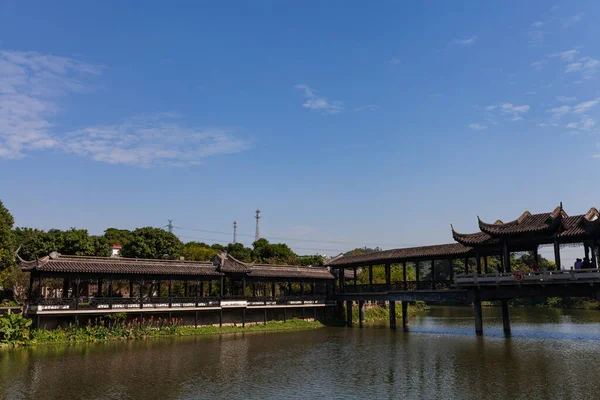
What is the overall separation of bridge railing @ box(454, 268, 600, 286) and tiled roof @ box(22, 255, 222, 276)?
2038cm

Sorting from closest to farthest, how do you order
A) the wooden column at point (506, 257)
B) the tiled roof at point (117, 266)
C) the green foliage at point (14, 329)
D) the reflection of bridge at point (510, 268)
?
the green foliage at point (14, 329)
the reflection of bridge at point (510, 268)
the tiled roof at point (117, 266)
the wooden column at point (506, 257)

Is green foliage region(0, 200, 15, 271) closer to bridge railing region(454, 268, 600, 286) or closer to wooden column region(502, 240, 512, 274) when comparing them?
bridge railing region(454, 268, 600, 286)

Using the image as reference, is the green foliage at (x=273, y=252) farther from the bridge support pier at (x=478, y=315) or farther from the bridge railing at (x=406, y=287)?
the bridge support pier at (x=478, y=315)

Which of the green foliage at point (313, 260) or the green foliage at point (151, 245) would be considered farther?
the green foliage at point (313, 260)

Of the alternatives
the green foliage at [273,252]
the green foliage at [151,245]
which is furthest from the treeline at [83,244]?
the green foliage at [273,252]

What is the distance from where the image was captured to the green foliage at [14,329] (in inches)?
1201

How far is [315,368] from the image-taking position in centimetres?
2381

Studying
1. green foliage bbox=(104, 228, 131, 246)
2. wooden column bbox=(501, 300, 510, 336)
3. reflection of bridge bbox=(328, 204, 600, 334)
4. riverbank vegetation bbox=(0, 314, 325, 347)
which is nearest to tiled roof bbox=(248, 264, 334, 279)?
riverbank vegetation bbox=(0, 314, 325, 347)

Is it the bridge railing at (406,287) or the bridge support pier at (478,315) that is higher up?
the bridge railing at (406,287)

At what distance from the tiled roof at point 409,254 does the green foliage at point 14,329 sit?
93.6 feet

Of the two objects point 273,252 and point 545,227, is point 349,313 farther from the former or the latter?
point 273,252

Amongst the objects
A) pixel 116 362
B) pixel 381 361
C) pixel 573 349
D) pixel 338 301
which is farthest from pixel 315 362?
pixel 338 301

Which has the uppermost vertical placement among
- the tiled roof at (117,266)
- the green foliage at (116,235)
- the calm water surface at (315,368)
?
the green foliage at (116,235)

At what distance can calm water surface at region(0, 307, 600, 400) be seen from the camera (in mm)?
18656
